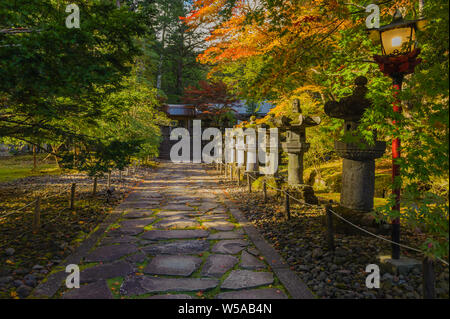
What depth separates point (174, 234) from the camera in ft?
17.5

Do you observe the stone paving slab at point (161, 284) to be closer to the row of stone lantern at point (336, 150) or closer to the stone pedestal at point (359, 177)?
the row of stone lantern at point (336, 150)

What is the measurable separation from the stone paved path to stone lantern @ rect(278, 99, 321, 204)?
2.24 metres

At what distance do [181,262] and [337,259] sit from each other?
2154mm

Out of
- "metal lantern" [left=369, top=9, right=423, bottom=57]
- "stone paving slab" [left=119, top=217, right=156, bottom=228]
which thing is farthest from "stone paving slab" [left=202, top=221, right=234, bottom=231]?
"metal lantern" [left=369, top=9, right=423, bottom=57]

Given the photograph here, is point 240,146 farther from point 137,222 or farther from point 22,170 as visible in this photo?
point 22,170

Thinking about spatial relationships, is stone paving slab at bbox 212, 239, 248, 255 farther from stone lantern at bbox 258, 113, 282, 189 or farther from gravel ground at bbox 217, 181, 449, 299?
stone lantern at bbox 258, 113, 282, 189

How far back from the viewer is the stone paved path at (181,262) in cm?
321

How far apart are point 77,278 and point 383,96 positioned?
4.27m

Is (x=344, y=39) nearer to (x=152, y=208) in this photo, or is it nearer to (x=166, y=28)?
(x=152, y=208)

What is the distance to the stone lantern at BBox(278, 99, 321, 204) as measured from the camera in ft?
24.8

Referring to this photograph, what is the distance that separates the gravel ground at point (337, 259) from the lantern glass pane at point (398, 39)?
2.55 m

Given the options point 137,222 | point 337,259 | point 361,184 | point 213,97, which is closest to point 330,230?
point 337,259

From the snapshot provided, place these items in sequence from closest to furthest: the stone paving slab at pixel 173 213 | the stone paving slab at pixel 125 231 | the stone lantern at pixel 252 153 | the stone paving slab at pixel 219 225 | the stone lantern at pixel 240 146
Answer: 1. the stone paving slab at pixel 125 231
2. the stone paving slab at pixel 219 225
3. the stone paving slab at pixel 173 213
4. the stone lantern at pixel 252 153
5. the stone lantern at pixel 240 146

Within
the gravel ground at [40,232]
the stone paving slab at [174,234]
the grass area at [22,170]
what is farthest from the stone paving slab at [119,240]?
the grass area at [22,170]
